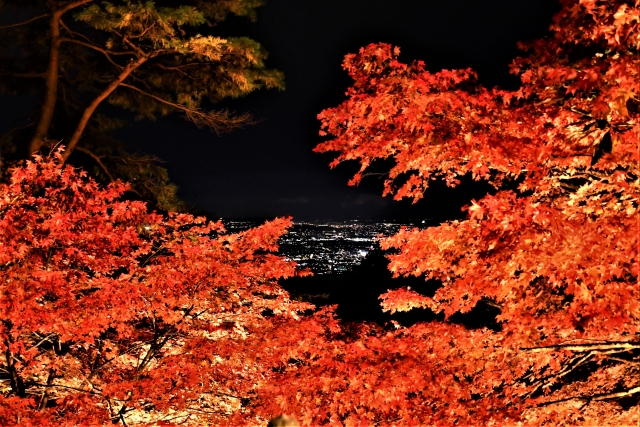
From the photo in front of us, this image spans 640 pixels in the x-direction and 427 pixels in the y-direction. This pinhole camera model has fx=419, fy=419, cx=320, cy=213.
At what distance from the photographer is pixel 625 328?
16.9ft

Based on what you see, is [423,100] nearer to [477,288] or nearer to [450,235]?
[450,235]

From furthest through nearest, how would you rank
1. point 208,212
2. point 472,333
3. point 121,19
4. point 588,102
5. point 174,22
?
1. point 208,212
2. point 174,22
3. point 121,19
4. point 472,333
5. point 588,102

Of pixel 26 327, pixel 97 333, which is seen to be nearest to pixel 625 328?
pixel 97 333

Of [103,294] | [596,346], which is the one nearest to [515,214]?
[596,346]

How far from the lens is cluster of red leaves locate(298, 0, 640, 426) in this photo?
3400 millimetres

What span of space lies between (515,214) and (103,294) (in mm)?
4964

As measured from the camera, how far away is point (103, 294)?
5449 millimetres

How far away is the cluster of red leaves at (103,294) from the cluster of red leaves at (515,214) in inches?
75.1

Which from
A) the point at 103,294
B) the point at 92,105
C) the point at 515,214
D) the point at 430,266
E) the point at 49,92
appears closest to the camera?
the point at 515,214

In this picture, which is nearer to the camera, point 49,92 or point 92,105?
point 49,92

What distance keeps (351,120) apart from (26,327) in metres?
4.86

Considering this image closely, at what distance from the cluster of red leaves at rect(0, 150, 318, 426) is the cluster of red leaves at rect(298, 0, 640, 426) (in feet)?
6.26

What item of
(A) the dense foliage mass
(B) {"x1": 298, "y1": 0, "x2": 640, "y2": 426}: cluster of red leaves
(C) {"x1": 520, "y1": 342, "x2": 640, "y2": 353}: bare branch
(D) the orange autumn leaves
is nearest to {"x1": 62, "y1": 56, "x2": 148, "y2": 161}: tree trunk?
(A) the dense foliage mass

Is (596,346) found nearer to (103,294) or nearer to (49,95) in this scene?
(103,294)
